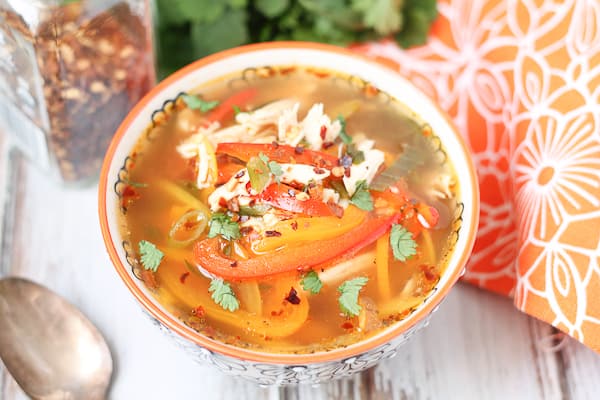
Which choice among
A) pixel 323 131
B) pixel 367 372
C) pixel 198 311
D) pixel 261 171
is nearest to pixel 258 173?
pixel 261 171

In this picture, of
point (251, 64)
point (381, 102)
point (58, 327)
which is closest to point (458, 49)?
point (381, 102)

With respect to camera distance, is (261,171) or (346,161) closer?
(261,171)

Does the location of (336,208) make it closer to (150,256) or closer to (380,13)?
(150,256)

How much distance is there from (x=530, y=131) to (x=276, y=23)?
942 mm

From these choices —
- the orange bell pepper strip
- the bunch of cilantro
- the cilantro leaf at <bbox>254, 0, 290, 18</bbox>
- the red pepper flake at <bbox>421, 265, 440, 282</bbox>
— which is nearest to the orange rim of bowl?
the red pepper flake at <bbox>421, 265, 440, 282</bbox>

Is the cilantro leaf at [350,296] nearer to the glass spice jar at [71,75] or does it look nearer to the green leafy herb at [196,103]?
the green leafy herb at [196,103]

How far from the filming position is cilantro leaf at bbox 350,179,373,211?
2039mm

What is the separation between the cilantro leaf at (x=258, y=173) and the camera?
6.50 ft

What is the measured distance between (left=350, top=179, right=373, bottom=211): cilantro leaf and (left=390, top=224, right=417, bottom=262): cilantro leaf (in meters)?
0.09

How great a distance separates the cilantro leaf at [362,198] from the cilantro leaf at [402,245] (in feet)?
0.31

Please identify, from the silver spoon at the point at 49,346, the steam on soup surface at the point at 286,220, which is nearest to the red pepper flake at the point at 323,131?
the steam on soup surface at the point at 286,220

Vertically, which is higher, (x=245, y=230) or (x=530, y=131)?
(x=530, y=131)

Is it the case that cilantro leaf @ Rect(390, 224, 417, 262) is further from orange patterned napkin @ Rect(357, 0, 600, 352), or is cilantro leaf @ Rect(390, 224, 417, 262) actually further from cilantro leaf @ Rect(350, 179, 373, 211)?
orange patterned napkin @ Rect(357, 0, 600, 352)

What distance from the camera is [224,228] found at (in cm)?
199
